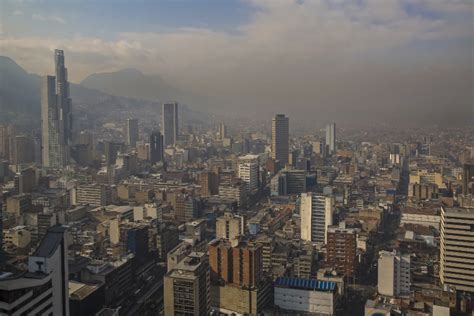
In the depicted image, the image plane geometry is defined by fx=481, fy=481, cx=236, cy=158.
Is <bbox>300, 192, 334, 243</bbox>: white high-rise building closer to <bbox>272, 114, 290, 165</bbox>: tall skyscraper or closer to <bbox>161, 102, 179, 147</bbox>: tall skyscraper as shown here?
<bbox>272, 114, 290, 165</bbox>: tall skyscraper

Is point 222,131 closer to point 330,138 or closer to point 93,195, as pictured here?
point 330,138

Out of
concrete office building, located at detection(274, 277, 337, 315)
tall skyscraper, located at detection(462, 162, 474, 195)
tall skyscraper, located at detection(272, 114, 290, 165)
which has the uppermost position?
tall skyscraper, located at detection(272, 114, 290, 165)

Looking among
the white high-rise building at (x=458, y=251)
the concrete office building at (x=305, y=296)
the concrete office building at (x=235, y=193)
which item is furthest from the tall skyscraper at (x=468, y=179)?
the concrete office building at (x=305, y=296)

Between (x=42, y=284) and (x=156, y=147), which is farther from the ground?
(x=156, y=147)

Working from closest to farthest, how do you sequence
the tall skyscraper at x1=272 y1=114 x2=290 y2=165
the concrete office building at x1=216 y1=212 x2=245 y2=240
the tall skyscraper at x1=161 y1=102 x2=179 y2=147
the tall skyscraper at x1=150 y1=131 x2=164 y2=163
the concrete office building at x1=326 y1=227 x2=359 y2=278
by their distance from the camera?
the concrete office building at x1=326 y1=227 x2=359 y2=278 → the concrete office building at x1=216 y1=212 x2=245 y2=240 → the tall skyscraper at x1=150 y1=131 x2=164 y2=163 → the tall skyscraper at x1=272 y1=114 x2=290 y2=165 → the tall skyscraper at x1=161 y1=102 x2=179 y2=147

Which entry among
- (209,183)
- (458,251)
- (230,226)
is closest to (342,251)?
(458,251)

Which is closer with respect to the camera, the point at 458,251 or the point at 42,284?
the point at 42,284

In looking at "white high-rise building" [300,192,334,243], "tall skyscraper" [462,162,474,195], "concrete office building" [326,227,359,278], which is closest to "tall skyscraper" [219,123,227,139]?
"white high-rise building" [300,192,334,243]
